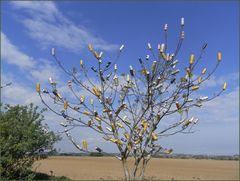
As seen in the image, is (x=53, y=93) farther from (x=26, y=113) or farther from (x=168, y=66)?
(x=26, y=113)

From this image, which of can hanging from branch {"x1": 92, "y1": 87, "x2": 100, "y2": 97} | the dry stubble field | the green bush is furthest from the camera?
the dry stubble field

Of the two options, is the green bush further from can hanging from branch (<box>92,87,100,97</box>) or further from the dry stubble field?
can hanging from branch (<box>92,87,100,97</box>)

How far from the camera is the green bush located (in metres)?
15.5

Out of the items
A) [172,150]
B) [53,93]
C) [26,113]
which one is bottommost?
[172,150]

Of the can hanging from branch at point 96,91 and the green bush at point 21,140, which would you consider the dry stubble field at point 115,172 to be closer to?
the green bush at point 21,140

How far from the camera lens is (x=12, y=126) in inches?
698

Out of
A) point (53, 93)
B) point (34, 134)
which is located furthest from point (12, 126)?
point (53, 93)

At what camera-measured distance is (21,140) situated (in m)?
18.3

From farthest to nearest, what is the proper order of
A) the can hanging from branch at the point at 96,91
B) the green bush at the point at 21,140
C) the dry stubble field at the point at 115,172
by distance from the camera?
the dry stubble field at the point at 115,172, the green bush at the point at 21,140, the can hanging from branch at the point at 96,91

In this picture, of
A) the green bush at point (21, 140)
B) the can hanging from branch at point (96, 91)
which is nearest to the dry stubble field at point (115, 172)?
the green bush at point (21, 140)

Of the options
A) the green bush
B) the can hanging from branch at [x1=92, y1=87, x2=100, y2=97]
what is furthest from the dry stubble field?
the can hanging from branch at [x1=92, y1=87, x2=100, y2=97]

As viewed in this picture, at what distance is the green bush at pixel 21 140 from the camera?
15.5m

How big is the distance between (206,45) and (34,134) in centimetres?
1590

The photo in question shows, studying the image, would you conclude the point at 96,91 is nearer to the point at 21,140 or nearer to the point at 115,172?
the point at 21,140
